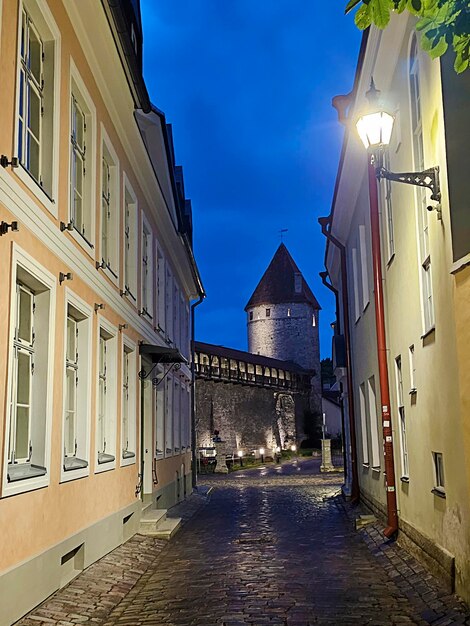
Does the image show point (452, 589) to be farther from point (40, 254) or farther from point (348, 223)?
point (348, 223)

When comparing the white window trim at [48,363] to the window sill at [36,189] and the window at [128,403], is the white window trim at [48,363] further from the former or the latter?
the window at [128,403]

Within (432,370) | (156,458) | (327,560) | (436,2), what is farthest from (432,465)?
(156,458)

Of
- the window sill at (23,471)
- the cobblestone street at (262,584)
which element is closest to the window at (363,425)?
the cobblestone street at (262,584)

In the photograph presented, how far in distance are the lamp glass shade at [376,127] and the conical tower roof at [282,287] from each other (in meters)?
65.1

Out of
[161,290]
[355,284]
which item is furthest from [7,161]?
[161,290]

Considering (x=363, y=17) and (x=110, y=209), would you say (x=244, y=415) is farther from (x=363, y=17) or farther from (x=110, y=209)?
(x=363, y=17)

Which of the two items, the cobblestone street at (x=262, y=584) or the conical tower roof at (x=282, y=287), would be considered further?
the conical tower roof at (x=282, y=287)

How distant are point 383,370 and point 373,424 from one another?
3336mm

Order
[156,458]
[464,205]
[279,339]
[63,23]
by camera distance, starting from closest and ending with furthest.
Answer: [464,205]
[63,23]
[156,458]
[279,339]

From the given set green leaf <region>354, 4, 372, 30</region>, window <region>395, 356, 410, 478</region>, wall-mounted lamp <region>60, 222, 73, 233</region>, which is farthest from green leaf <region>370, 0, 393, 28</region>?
window <region>395, 356, 410, 478</region>

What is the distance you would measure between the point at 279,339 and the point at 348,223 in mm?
55927

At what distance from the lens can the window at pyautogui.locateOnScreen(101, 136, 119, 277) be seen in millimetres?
11180

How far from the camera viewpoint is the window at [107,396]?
34.8 feet

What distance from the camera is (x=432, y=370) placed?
7.93 meters
